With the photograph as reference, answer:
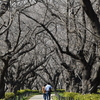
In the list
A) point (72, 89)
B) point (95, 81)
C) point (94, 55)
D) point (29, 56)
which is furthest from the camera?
point (29, 56)

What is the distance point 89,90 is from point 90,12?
31.6ft

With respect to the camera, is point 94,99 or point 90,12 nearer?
point 90,12

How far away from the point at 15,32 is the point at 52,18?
4.93 m

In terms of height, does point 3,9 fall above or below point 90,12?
above

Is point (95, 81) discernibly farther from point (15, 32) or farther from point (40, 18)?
point (15, 32)

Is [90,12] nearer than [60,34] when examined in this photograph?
Yes

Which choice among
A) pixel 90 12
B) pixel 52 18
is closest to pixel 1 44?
pixel 52 18

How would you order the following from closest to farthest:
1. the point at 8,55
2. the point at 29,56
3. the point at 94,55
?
the point at 8,55
the point at 94,55
the point at 29,56

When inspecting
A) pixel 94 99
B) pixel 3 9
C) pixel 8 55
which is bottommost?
pixel 94 99

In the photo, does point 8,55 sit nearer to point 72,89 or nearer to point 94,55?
point 94,55

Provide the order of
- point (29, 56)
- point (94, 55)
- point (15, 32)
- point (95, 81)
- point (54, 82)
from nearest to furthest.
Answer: point (95, 81), point (94, 55), point (15, 32), point (29, 56), point (54, 82)

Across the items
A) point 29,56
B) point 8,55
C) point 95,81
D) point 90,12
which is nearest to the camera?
point 90,12

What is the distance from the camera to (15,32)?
2336cm

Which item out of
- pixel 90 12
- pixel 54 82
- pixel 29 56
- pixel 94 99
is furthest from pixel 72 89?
pixel 54 82
